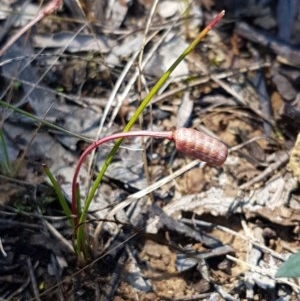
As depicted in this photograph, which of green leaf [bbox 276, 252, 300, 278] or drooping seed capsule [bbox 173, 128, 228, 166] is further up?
drooping seed capsule [bbox 173, 128, 228, 166]

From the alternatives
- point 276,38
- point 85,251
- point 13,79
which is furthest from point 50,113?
point 276,38

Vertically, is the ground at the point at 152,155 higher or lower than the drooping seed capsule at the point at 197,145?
lower

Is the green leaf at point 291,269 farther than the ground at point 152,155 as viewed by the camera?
No

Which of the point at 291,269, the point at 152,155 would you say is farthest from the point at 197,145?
the point at 152,155

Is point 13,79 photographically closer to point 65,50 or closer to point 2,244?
point 65,50

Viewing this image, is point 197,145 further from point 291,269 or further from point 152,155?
point 152,155

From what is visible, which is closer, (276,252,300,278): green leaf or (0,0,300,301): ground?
(276,252,300,278): green leaf
